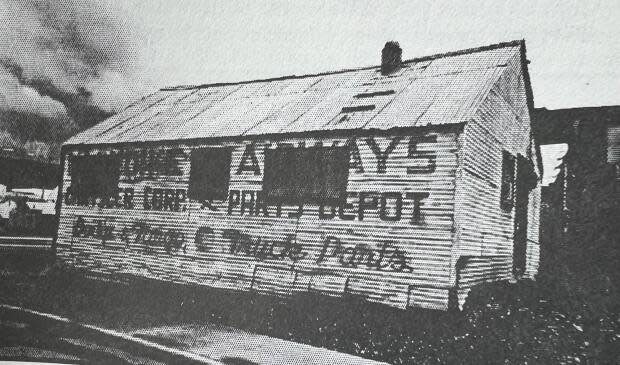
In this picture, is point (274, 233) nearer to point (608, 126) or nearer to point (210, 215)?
point (210, 215)

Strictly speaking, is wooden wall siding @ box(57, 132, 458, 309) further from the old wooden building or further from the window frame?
the window frame

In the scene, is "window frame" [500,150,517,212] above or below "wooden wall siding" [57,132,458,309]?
above

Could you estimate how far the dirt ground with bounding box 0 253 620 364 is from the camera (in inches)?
184

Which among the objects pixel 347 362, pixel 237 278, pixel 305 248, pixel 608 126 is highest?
pixel 608 126

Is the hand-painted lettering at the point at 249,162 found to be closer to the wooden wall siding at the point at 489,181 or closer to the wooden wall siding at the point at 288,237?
the wooden wall siding at the point at 288,237

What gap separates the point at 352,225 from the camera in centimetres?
773

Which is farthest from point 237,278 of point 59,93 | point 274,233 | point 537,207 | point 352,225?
point 537,207

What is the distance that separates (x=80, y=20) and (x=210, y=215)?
14.0 feet

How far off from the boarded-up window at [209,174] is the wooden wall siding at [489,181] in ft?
15.1

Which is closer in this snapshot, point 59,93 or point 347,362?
point 347,362

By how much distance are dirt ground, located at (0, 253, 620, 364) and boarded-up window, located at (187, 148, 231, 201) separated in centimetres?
197

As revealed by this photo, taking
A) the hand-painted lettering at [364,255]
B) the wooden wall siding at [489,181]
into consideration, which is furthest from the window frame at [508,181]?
the hand-painted lettering at [364,255]

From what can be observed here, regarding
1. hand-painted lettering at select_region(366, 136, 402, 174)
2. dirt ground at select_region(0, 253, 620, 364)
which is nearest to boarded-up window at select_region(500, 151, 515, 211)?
dirt ground at select_region(0, 253, 620, 364)

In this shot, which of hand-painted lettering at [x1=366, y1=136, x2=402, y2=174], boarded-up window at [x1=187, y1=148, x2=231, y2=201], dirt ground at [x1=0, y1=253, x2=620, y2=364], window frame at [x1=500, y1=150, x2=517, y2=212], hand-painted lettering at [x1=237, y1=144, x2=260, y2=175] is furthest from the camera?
boarded-up window at [x1=187, y1=148, x2=231, y2=201]
